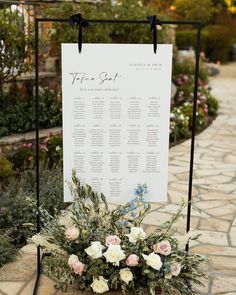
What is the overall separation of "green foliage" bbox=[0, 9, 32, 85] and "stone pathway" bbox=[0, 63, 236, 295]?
205 centimetres

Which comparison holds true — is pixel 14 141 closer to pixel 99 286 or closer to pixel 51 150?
pixel 51 150

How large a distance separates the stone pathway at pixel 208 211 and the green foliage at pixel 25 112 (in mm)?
1516

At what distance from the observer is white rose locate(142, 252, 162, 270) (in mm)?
2738

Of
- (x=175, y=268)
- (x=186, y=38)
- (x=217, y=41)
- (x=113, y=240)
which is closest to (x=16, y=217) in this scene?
(x=113, y=240)

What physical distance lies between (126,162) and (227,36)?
16.8 m

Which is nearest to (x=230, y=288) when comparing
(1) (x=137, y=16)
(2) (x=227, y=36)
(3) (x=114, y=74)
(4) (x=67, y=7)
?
(3) (x=114, y=74)

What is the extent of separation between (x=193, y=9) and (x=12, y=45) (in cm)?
1399

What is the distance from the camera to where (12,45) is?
5457 mm

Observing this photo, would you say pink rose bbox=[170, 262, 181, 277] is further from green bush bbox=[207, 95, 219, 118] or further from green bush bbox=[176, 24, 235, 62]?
green bush bbox=[176, 24, 235, 62]

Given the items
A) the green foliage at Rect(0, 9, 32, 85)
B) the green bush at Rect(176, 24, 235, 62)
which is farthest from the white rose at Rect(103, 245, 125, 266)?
the green bush at Rect(176, 24, 235, 62)

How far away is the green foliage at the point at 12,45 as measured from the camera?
5.40 meters

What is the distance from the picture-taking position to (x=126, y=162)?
299 centimetres

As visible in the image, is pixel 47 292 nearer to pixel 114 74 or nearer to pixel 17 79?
pixel 114 74

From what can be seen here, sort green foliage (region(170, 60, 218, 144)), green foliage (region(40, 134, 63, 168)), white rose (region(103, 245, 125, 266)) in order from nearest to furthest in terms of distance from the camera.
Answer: white rose (region(103, 245, 125, 266))
green foliage (region(40, 134, 63, 168))
green foliage (region(170, 60, 218, 144))
